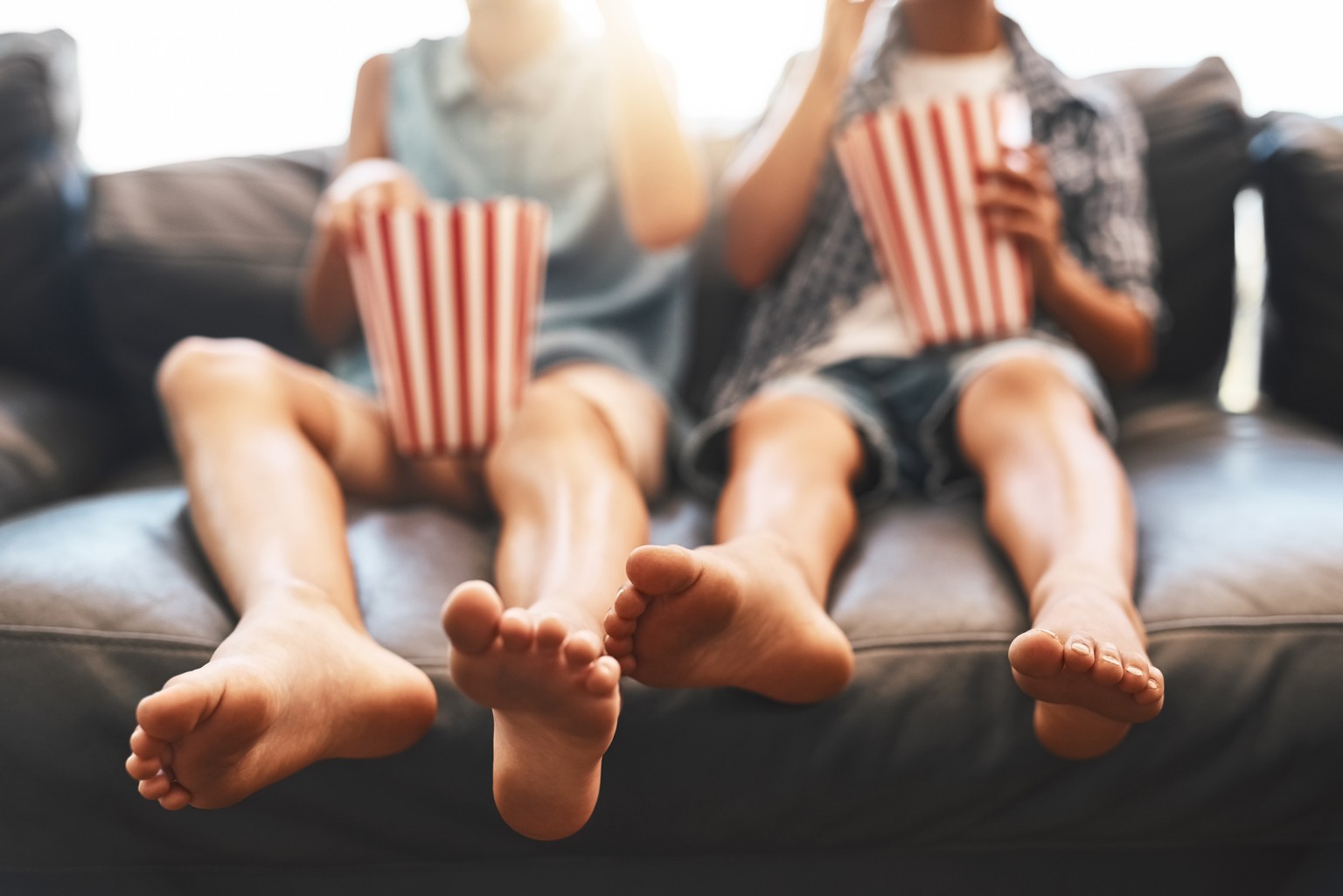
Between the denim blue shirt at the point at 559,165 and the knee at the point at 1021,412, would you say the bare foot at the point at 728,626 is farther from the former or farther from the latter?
the denim blue shirt at the point at 559,165

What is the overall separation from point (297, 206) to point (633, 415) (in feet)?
2.09

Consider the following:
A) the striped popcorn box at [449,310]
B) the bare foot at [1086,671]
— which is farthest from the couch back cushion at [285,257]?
the bare foot at [1086,671]

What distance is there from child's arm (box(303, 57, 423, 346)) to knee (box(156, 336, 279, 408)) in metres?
0.13

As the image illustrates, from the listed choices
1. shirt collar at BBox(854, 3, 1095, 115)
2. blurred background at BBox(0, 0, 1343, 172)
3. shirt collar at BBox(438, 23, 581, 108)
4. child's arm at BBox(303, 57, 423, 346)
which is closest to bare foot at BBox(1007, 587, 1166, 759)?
child's arm at BBox(303, 57, 423, 346)

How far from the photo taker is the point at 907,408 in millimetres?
999

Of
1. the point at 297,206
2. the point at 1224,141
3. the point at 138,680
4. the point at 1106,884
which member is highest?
the point at 1224,141

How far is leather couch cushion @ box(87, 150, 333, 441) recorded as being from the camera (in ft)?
3.93

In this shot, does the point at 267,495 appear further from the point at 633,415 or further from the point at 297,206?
the point at 297,206

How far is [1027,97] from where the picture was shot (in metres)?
1.12

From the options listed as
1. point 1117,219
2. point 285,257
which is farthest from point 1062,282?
point 285,257

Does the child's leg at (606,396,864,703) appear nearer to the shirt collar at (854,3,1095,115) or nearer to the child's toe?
the child's toe

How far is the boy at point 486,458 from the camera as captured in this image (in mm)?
509

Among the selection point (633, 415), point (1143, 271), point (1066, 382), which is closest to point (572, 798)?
point (633, 415)

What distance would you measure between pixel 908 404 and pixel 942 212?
0.22 meters
